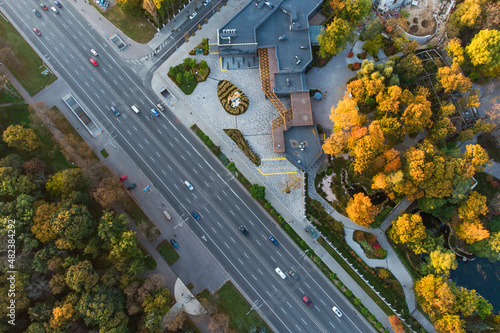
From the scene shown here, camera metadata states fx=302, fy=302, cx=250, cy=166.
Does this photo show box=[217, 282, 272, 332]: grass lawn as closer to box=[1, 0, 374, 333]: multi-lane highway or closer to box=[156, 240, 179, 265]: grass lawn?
box=[1, 0, 374, 333]: multi-lane highway

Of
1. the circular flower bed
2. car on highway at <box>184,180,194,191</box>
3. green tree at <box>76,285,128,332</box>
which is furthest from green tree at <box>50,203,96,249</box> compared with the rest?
the circular flower bed

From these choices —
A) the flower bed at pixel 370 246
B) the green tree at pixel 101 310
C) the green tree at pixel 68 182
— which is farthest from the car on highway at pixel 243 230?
Answer: the green tree at pixel 68 182

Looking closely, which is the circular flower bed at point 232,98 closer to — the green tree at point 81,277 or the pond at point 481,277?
the green tree at point 81,277

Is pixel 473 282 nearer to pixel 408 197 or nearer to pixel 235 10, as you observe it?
pixel 408 197

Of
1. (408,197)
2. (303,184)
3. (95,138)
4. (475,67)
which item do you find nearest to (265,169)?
(303,184)

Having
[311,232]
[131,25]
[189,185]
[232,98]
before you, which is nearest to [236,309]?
[311,232]
